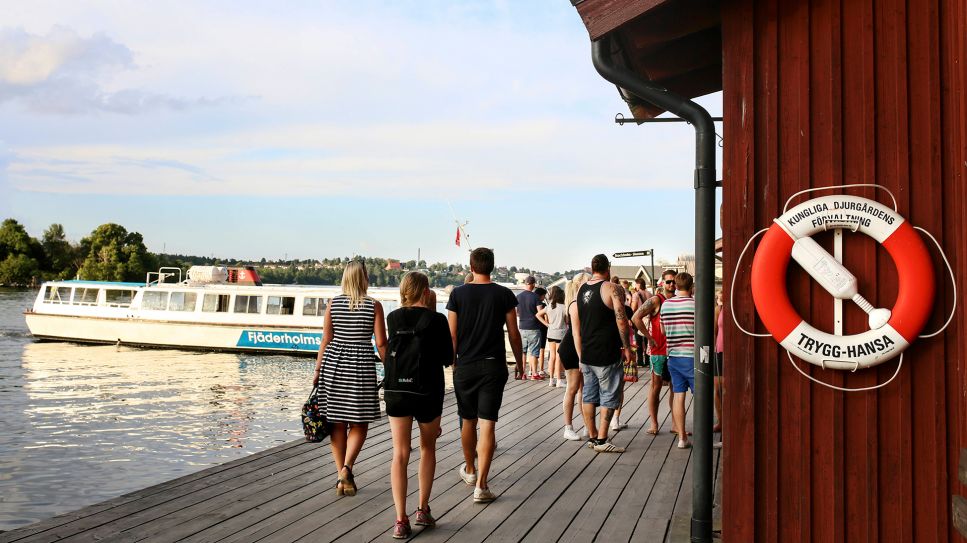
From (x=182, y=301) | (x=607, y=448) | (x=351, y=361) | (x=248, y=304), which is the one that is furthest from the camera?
(x=182, y=301)

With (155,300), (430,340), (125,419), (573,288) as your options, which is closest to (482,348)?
(430,340)

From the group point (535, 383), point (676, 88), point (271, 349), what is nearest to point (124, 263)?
point (271, 349)

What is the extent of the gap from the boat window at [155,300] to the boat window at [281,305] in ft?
12.9

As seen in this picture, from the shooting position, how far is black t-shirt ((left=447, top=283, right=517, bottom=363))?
4965 mm

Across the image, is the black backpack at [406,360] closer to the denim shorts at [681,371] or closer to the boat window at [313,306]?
the denim shorts at [681,371]

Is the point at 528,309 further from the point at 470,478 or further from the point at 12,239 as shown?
the point at 12,239

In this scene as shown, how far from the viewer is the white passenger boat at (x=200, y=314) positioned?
1002 inches

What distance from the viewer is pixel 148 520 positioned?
4629 millimetres

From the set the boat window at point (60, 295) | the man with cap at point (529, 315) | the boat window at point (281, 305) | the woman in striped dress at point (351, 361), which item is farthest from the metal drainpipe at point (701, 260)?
the boat window at point (60, 295)

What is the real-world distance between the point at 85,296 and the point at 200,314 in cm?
572

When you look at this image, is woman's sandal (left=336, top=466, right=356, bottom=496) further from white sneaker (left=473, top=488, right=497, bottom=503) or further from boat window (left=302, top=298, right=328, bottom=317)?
boat window (left=302, top=298, right=328, bottom=317)

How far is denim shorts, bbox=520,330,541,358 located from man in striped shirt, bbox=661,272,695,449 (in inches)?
200

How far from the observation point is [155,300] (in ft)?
88.2

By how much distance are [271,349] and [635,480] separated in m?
21.4
